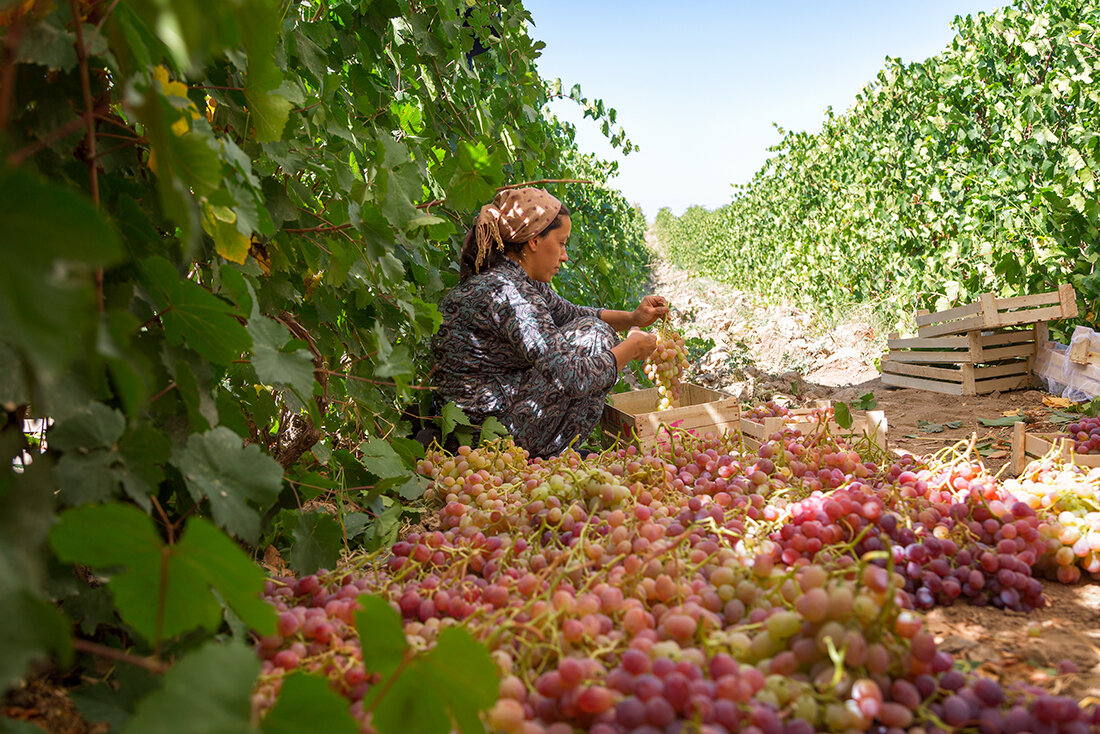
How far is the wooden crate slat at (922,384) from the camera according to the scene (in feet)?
17.5

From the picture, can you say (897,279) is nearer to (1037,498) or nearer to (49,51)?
(1037,498)

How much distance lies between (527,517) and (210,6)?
3.77 feet

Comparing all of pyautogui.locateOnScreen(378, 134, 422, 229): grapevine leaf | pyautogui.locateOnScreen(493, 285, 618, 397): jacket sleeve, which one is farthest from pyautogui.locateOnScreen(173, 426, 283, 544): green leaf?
pyautogui.locateOnScreen(493, 285, 618, 397): jacket sleeve

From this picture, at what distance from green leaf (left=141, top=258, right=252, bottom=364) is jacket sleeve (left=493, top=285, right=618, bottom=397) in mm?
1801

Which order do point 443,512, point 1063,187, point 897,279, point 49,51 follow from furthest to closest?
1. point 897,279
2. point 1063,187
3. point 443,512
4. point 49,51

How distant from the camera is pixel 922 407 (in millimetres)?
5160

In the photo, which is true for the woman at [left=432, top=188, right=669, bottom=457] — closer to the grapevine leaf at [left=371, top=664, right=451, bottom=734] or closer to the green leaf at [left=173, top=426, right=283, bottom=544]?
the green leaf at [left=173, top=426, right=283, bottom=544]

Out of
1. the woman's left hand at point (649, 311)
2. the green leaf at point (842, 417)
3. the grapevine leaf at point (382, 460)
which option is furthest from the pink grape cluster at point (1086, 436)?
the grapevine leaf at point (382, 460)

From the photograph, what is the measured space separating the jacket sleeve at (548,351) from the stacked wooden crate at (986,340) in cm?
336

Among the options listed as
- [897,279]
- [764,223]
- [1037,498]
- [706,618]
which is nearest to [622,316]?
[1037,498]

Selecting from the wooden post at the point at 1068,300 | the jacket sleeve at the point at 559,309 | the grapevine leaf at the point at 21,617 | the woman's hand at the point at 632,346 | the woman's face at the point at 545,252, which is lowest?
the grapevine leaf at the point at 21,617

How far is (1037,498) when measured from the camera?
163 centimetres

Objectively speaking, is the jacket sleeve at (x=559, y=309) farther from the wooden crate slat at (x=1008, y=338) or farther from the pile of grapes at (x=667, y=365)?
the wooden crate slat at (x=1008, y=338)

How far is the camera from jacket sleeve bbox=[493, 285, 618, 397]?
9.12 feet
